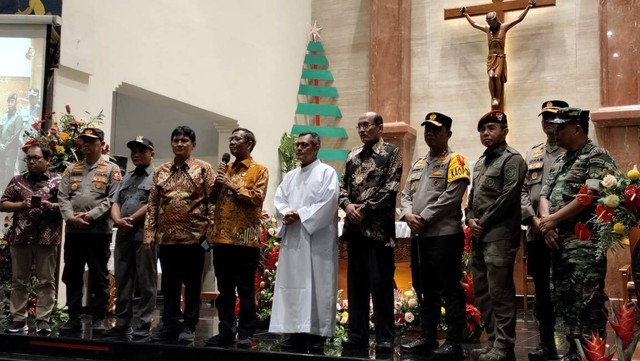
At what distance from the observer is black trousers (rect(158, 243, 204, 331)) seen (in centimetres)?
520

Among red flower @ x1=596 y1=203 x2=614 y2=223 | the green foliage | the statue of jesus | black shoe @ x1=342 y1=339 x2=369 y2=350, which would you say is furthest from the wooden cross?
red flower @ x1=596 y1=203 x2=614 y2=223

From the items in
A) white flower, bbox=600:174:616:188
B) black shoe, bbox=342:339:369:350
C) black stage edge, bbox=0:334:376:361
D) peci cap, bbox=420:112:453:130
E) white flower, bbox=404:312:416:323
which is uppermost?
peci cap, bbox=420:112:453:130

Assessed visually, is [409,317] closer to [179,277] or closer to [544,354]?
[544,354]

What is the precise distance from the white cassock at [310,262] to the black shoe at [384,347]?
1.24 ft

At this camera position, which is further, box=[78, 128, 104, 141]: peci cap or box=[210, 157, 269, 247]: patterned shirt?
box=[78, 128, 104, 141]: peci cap

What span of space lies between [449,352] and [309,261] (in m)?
1.15

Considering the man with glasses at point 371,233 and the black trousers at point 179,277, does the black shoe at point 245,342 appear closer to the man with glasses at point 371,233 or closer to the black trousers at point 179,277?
the black trousers at point 179,277

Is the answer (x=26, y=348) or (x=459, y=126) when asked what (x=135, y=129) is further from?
(x=26, y=348)

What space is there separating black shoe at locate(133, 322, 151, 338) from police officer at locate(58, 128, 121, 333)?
1.34 ft

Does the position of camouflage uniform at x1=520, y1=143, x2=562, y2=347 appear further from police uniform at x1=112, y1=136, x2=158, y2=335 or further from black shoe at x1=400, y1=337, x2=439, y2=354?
police uniform at x1=112, y1=136, x2=158, y2=335

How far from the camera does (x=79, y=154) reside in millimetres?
6531

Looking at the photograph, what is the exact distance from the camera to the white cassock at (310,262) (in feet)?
16.1

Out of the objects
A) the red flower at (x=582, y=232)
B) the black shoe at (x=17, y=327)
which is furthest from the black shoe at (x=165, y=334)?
the red flower at (x=582, y=232)

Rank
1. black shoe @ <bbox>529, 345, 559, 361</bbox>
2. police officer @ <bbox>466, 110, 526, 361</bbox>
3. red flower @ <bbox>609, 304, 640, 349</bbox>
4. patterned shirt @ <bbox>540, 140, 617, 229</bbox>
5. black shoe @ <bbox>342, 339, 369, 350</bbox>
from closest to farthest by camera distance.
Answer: red flower @ <bbox>609, 304, 640, 349</bbox>, patterned shirt @ <bbox>540, 140, 617, 229</bbox>, police officer @ <bbox>466, 110, 526, 361</bbox>, black shoe @ <bbox>529, 345, 559, 361</bbox>, black shoe @ <bbox>342, 339, 369, 350</bbox>
